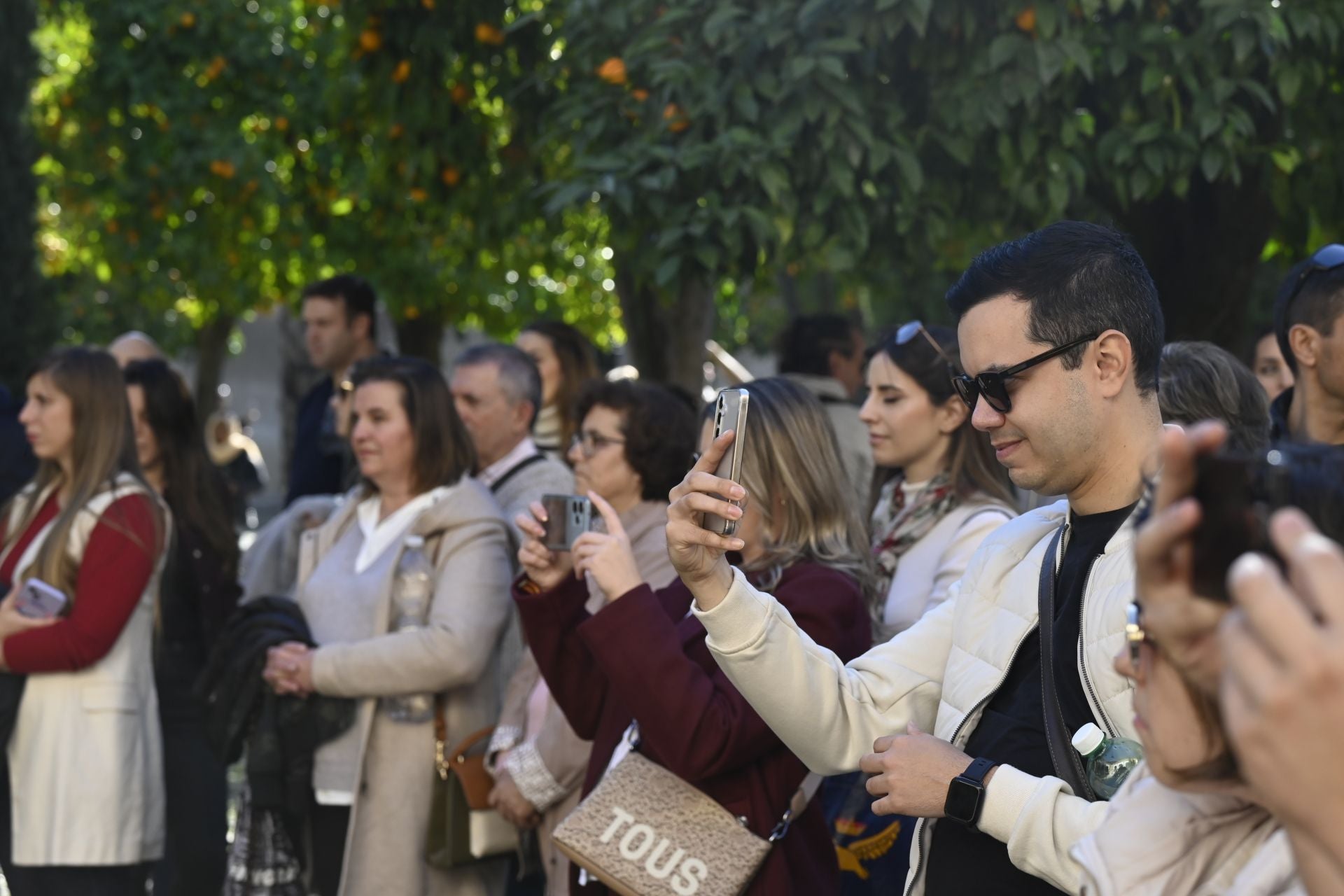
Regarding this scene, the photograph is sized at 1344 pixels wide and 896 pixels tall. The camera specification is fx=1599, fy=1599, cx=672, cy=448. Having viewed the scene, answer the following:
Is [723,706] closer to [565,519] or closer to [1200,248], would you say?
[565,519]

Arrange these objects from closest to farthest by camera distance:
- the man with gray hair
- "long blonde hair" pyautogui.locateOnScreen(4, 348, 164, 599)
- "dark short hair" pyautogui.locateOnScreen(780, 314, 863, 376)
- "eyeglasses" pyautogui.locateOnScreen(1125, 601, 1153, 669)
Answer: "eyeglasses" pyautogui.locateOnScreen(1125, 601, 1153, 669) < "long blonde hair" pyautogui.locateOnScreen(4, 348, 164, 599) < the man with gray hair < "dark short hair" pyautogui.locateOnScreen(780, 314, 863, 376)

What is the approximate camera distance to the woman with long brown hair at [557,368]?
Result: 6.70 metres

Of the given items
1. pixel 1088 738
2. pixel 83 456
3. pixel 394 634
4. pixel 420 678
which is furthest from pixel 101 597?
pixel 1088 738

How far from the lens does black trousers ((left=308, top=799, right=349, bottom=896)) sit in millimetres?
4766

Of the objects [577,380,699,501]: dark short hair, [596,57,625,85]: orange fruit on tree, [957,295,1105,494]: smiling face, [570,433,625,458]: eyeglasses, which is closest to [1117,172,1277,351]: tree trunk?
[596,57,625,85]: orange fruit on tree

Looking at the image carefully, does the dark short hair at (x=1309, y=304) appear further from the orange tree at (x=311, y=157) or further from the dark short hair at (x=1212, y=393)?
the orange tree at (x=311, y=157)

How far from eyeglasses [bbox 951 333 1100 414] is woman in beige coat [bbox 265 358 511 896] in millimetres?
2421

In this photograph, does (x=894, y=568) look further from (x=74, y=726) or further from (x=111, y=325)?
(x=111, y=325)

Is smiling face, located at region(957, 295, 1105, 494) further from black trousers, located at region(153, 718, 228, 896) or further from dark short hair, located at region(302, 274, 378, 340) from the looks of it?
dark short hair, located at region(302, 274, 378, 340)

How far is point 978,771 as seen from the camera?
94.3 inches

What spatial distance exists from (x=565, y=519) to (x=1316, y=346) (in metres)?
1.80

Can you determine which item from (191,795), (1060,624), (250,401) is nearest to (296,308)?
(191,795)

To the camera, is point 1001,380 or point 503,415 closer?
point 1001,380

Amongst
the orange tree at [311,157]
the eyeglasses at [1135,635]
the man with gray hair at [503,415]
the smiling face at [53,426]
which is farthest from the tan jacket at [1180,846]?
the orange tree at [311,157]
